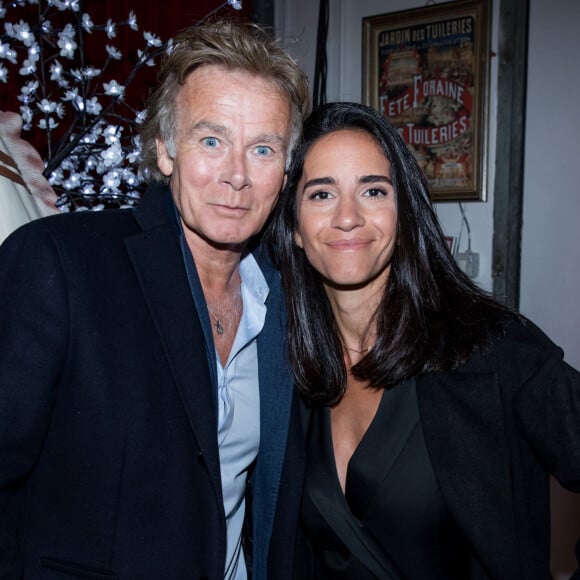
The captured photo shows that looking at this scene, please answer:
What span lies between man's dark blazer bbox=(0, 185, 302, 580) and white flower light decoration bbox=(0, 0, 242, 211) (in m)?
0.78

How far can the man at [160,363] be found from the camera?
3.78ft

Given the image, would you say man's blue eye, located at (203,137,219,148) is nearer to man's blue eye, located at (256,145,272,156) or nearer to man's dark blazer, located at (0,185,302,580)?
man's blue eye, located at (256,145,272,156)

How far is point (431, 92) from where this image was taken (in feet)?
10.7

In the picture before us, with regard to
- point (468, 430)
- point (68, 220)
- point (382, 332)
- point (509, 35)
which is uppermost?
point (509, 35)

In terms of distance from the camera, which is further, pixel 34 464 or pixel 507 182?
pixel 507 182

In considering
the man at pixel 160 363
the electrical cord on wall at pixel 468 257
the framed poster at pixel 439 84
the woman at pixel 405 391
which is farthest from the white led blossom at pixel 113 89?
the electrical cord on wall at pixel 468 257

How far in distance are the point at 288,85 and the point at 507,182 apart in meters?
1.95

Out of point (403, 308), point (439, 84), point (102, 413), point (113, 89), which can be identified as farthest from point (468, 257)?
point (102, 413)

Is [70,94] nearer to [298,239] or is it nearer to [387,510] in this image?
[298,239]

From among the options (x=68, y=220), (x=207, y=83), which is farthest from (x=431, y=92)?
(x=68, y=220)

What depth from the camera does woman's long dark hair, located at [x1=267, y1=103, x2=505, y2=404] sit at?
155 centimetres

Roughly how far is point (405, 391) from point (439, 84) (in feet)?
7.03

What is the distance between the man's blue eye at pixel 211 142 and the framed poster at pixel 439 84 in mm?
2096

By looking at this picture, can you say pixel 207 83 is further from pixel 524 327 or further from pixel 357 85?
pixel 357 85
